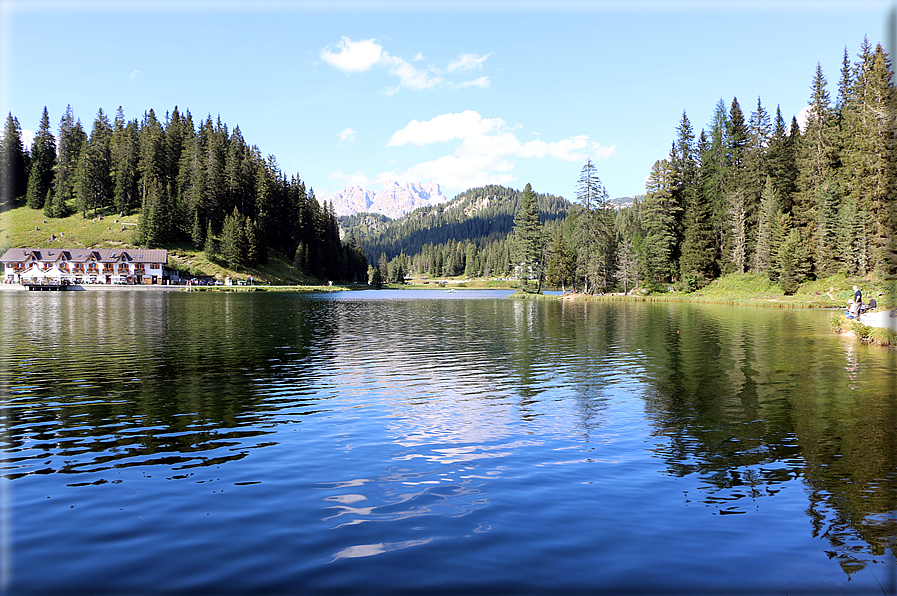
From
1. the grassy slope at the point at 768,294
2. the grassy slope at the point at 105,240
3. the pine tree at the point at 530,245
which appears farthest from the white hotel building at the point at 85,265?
the grassy slope at the point at 768,294

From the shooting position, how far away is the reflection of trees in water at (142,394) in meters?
13.7

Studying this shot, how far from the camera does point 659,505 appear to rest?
10.5 m

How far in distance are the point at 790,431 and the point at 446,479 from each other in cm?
1116

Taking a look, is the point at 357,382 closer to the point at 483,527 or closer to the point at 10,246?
the point at 483,527

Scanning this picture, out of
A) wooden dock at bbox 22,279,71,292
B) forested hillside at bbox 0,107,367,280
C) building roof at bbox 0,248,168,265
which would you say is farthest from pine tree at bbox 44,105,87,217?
wooden dock at bbox 22,279,71,292

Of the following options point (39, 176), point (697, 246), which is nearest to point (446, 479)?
point (697, 246)

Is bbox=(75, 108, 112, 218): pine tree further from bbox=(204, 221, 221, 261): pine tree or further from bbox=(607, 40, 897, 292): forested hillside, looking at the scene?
bbox=(607, 40, 897, 292): forested hillside

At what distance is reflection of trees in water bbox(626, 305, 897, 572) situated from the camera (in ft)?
33.6

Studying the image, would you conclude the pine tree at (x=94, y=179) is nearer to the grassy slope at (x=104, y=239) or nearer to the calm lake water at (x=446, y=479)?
the grassy slope at (x=104, y=239)

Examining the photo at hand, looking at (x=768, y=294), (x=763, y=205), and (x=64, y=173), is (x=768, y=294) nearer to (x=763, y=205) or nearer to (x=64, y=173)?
(x=763, y=205)

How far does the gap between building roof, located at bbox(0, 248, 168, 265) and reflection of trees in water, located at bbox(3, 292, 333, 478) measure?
407 feet

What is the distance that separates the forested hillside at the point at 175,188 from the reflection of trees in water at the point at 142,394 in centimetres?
13317

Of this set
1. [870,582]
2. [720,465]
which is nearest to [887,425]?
[720,465]

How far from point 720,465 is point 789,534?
381 cm
